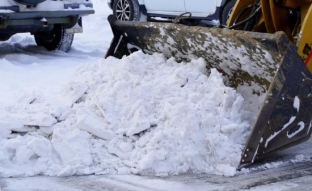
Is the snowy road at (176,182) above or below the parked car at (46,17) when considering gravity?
below

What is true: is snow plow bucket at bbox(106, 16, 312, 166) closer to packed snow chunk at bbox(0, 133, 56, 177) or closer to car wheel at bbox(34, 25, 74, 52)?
packed snow chunk at bbox(0, 133, 56, 177)

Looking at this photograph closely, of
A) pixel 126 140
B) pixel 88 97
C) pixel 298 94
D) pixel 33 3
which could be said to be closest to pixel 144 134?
pixel 126 140

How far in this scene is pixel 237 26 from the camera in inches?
207

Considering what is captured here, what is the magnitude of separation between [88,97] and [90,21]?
988 centimetres

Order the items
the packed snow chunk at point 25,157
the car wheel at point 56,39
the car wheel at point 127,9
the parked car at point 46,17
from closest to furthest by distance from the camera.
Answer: the packed snow chunk at point 25,157 → the parked car at point 46,17 → the car wheel at point 56,39 → the car wheel at point 127,9

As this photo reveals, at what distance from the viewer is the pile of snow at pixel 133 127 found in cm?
391

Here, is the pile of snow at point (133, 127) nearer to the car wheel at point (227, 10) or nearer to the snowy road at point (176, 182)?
the snowy road at point (176, 182)

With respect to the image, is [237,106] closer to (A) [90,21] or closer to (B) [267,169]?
(B) [267,169]

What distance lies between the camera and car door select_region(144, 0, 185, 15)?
11.0 meters

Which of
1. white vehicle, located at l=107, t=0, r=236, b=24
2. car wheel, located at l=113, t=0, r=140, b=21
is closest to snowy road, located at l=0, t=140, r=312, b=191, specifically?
white vehicle, located at l=107, t=0, r=236, b=24

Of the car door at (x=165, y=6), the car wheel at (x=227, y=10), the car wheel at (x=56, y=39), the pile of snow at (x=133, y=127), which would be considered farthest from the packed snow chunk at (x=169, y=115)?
the car door at (x=165, y=6)

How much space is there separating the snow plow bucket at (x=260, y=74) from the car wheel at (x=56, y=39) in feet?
14.5

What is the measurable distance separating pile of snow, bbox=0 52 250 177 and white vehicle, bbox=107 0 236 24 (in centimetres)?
559

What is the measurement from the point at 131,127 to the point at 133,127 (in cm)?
2
